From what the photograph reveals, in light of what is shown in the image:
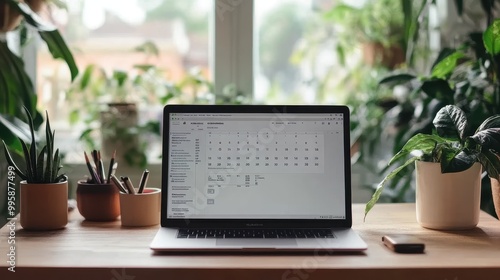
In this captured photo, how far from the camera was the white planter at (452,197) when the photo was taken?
1.44 metres

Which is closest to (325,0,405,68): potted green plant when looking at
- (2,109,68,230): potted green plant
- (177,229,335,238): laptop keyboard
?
(177,229,335,238): laptop keyboard

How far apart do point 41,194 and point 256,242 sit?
1.61 feet

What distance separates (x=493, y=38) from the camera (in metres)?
1.61

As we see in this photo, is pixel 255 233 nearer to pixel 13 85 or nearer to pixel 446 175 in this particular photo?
pixel 446 175

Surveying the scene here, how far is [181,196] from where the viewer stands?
4.73ft

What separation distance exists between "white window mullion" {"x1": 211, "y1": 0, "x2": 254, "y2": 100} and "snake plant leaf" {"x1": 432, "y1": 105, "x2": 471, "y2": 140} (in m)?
0.85

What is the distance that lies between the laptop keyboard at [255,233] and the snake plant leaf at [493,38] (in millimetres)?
637

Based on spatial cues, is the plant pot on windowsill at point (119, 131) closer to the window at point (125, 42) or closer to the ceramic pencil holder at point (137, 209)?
the window at point (125, 42)

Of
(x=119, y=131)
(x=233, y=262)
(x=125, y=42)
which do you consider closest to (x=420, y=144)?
(x=233, y=262)

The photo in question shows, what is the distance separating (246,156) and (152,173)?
752mm

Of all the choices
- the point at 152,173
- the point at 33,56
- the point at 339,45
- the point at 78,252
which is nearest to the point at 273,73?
the point at 339,45

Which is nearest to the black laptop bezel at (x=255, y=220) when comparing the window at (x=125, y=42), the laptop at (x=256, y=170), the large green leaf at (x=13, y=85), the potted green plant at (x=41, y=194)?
the laptop at (x=256, y=170)

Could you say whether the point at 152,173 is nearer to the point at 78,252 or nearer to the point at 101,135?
the point at 101,135

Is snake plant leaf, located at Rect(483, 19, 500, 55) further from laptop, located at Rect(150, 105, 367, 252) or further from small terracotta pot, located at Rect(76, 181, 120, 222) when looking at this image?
small terracotta pot, located at Rect(76, 181, 120, 222)
